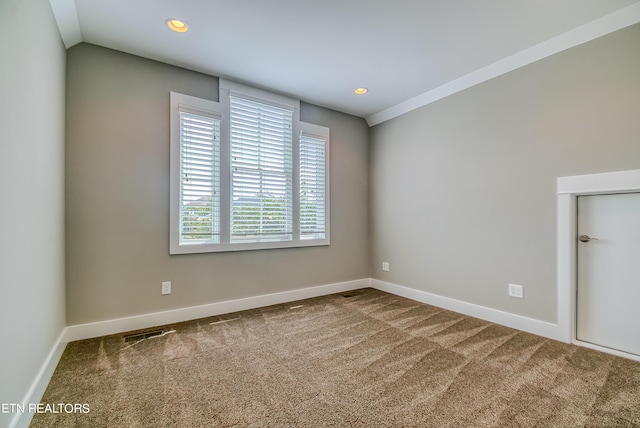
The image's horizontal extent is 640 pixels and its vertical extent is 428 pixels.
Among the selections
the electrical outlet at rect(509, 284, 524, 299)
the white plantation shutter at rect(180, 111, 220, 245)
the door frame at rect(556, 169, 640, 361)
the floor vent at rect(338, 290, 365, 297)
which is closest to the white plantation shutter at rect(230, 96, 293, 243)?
the white plantation shutter at rect(180, 111, 220, 245)

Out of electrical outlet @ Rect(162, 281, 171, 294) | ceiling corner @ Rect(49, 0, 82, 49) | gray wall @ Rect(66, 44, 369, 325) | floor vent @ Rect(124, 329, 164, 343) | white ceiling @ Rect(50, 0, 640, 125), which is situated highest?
white ceiling @ Rect(50, 0, 640, 125)

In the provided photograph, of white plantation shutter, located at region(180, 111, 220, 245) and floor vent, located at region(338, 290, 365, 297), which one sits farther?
floor vent, located at region(338, 290, 365, 297)

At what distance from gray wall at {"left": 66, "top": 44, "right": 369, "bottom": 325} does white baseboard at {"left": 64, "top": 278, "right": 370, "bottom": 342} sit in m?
0.07

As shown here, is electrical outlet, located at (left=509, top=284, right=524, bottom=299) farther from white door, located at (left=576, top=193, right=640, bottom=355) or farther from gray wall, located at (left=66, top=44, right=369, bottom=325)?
gray wall, located at (left=66, top=44, right=369, bottom=325)

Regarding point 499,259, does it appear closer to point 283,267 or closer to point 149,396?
point 283,267

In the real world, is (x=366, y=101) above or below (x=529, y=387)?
above

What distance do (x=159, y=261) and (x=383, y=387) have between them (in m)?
2.36

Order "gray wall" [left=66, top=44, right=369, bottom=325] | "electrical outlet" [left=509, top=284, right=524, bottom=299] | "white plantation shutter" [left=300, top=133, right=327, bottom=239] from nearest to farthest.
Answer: "gray wall" [left=66, top=44, right=369, bottom=325]
"electrical outlet" [left=509, top=284, right=524, bottom=299]
"white plantation shutter" [left=300, top=133, right=327, bottom=239]

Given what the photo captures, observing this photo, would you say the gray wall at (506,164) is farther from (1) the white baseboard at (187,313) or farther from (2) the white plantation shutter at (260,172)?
(2) the white plantation shutter at (260,172)

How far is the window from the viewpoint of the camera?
114 inches

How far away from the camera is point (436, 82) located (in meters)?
3.19

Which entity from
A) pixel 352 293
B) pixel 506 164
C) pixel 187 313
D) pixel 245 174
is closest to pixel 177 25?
pixel 245 174

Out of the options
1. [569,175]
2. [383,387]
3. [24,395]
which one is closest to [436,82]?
[569,175]

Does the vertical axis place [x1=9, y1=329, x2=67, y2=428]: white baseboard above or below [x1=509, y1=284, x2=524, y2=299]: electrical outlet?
below
